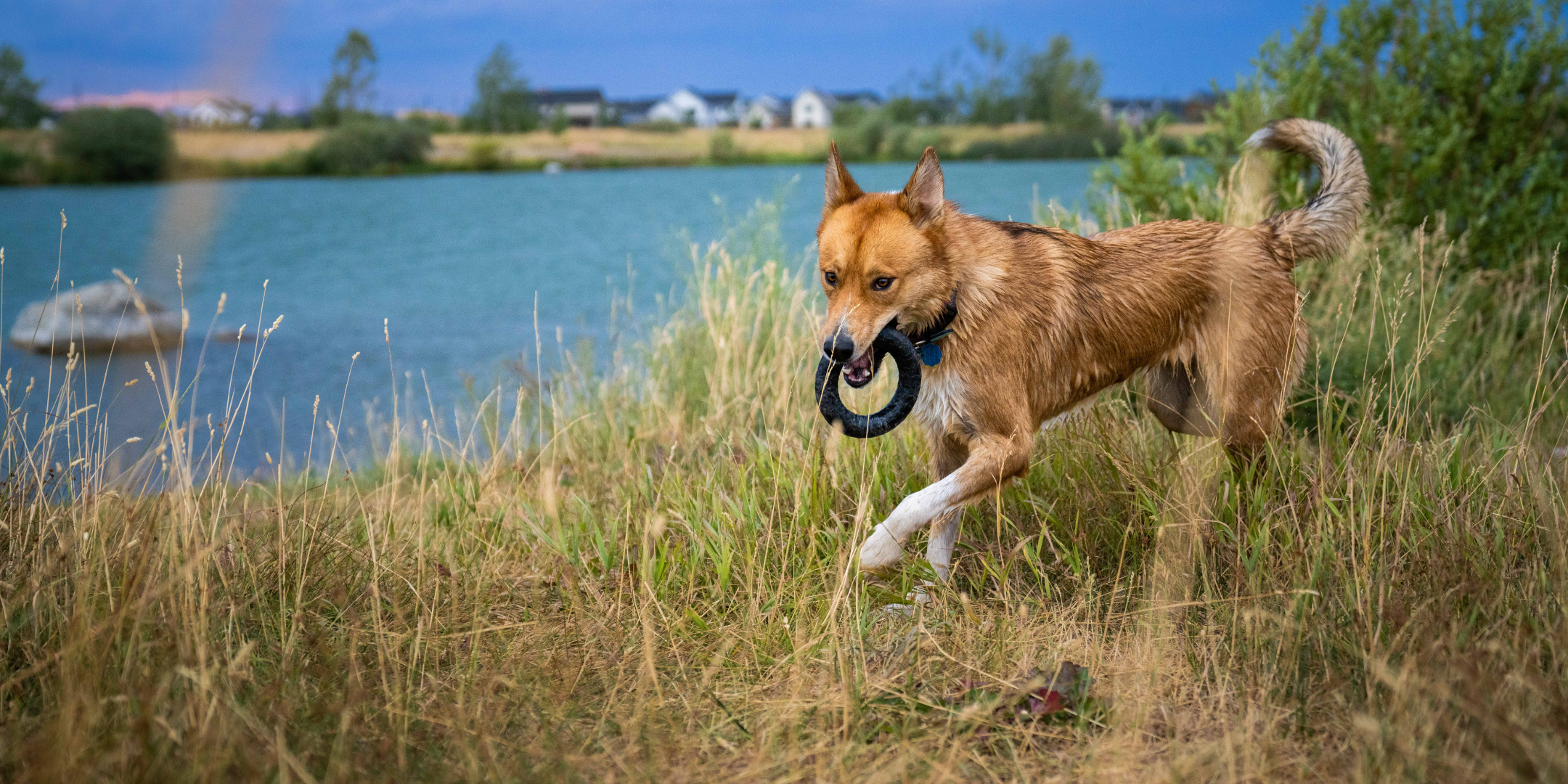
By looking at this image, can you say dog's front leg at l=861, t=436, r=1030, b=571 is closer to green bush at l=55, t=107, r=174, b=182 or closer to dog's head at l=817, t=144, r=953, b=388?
dog's head at l=817, t=144, r=953, b=388

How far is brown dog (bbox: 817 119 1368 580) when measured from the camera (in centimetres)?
352

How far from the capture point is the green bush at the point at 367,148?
31.4m

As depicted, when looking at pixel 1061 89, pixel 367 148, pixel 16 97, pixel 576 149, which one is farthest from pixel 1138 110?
pixel 16 97

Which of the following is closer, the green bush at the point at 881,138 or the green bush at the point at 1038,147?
the green bush at the point at 881,138

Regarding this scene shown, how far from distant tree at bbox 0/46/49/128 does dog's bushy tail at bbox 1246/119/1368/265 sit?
81.4 feet

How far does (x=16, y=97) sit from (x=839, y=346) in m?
24.5

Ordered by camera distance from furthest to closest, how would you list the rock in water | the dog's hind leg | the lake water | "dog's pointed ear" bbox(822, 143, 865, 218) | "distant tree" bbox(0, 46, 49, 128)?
"distant tree" bbox(0, 46, 49, 128), the rock in water, the lake water, the dog's hind leg, "dog's pointed ear" bbox(822, 143, 865, 218)

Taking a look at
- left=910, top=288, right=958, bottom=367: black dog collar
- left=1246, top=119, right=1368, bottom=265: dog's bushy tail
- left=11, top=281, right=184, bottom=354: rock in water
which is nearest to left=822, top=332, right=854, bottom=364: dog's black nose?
left=910, top=288, right=958, bottom=367: black dog collar

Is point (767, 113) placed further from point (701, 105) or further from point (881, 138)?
point (881, 138)

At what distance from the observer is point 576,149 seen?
43.9 meters

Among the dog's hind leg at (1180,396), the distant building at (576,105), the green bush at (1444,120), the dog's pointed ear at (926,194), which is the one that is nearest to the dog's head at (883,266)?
the dog's pointed ear at (926,194)

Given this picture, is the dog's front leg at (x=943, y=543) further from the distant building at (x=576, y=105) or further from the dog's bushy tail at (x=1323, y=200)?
the distant building at (x=576, y=105)

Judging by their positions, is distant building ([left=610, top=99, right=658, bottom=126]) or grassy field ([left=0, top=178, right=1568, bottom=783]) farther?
distant building ([left=610, top=99, right=658, bottom=126])

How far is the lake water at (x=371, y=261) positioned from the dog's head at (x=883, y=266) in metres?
0.61
